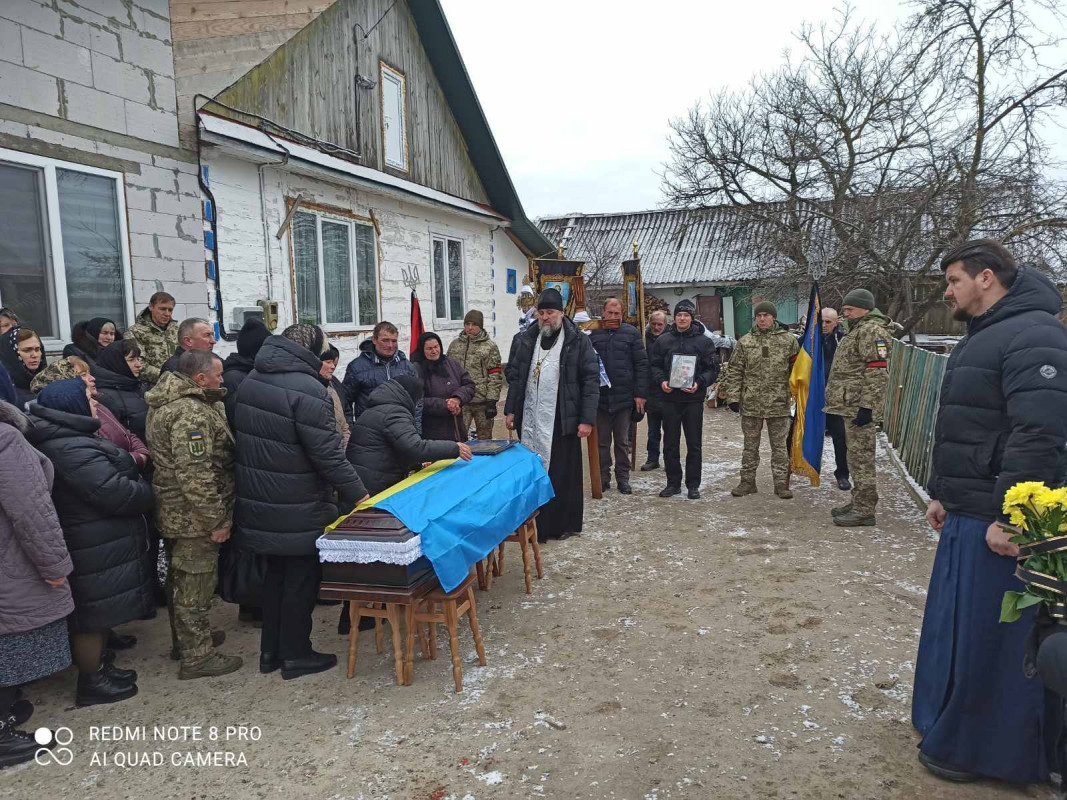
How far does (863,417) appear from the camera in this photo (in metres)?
6.16

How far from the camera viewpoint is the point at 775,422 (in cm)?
739

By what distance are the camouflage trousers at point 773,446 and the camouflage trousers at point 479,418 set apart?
2.74m

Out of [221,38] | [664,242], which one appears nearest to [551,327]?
[221,38]

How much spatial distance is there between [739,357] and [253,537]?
5245 mm

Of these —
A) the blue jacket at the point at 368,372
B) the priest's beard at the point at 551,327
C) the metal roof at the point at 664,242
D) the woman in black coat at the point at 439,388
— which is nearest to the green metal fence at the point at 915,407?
the priest's beard at the point at 551,327

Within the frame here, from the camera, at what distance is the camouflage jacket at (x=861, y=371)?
20.3 ft

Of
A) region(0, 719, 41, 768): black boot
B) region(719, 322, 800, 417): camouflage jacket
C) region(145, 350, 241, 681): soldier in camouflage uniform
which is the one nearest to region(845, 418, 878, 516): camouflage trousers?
region(719, 322, 800, 417): camouflage jacket

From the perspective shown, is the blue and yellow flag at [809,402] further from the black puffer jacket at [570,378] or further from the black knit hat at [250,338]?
the black knit hat at [250,338]

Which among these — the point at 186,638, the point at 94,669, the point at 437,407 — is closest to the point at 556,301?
the point at 437,407

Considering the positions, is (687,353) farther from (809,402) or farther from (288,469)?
(288,469)

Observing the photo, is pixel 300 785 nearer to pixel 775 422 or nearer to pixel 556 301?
pixel 556 301

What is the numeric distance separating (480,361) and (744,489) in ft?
10.1

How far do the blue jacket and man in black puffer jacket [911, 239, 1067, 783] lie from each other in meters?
4.32

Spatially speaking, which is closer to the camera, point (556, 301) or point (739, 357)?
point (556, 301)
